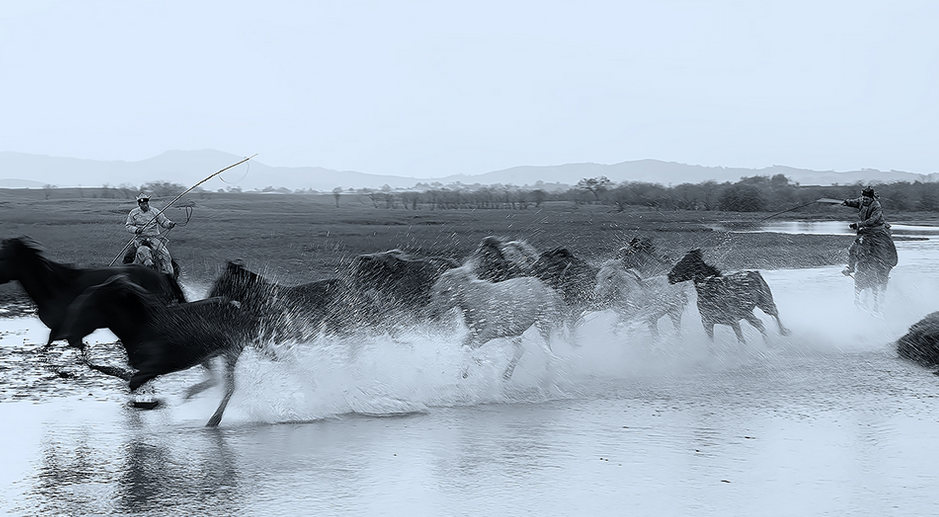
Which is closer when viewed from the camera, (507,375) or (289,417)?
(289,417)

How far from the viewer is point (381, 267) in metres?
11.6

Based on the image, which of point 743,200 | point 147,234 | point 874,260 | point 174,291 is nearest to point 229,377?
point 174,291

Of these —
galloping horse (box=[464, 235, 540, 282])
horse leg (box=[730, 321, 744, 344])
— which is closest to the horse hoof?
galloping horse (box=[464, 235, 540, 282])

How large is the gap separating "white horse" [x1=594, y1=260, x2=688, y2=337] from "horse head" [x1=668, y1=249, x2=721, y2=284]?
0.13 metres

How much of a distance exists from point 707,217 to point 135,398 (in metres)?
43.0

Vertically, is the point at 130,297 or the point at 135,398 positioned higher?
the point at 130,297

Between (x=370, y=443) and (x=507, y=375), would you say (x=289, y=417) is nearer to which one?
(x=370, y=443)

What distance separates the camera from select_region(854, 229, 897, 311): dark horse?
51.6 feet

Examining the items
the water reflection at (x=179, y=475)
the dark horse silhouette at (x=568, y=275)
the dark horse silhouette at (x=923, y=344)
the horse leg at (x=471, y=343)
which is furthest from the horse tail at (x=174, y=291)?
the dark horse silhouette at (x=923, y=344)

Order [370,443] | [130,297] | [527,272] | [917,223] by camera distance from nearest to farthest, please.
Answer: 1. [370,443]
2. [130,297]
3. [527,272]
4. [917,223]

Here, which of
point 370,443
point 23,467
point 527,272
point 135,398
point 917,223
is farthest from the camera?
point 917,223

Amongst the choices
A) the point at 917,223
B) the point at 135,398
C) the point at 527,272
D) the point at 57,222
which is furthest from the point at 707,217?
the point at 135,398

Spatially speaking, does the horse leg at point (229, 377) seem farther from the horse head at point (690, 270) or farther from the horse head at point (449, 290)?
the horse head at point (690, 270)

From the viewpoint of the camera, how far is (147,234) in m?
12.4
